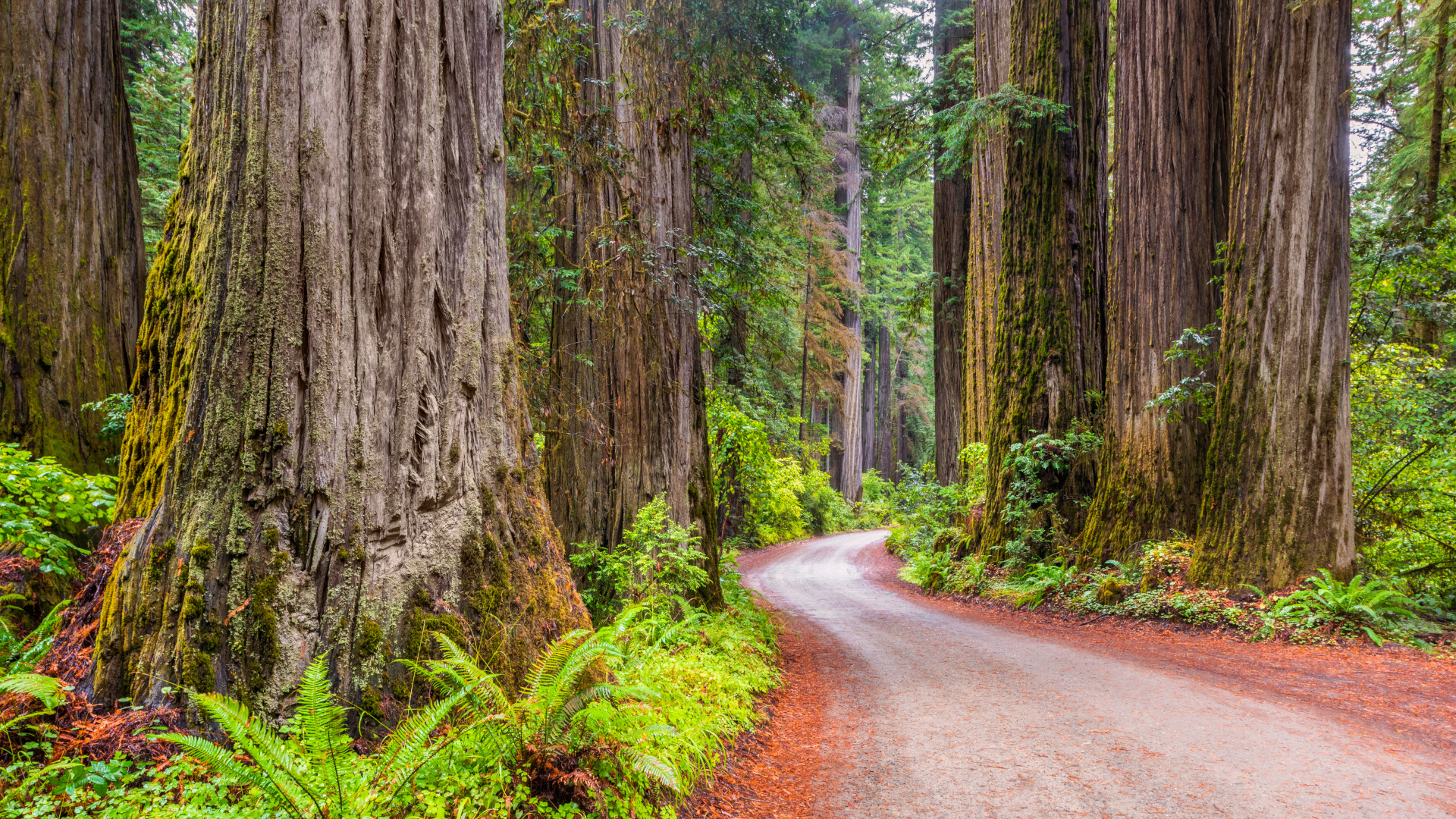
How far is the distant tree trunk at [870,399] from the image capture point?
37.9 metres

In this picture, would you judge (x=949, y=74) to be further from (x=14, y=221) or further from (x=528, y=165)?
(x=14, y=221)

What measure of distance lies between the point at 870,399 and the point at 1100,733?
34.3 metres

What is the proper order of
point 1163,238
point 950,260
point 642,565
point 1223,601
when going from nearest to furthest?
point 642,565
point 1223,601
point 1163,238
point 950,260

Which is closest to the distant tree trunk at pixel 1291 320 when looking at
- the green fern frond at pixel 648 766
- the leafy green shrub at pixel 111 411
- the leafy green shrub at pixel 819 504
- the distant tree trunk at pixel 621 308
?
the distant tree trunk at pixel 621 308

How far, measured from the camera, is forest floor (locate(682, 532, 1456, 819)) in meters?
3.53

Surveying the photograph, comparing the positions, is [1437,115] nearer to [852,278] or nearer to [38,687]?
[38,687]

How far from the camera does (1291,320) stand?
7.46 metres

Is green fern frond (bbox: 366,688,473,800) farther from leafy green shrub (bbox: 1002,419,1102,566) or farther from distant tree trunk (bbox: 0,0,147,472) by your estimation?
leafy green shrub (bbox: 1002,419,1102,566)

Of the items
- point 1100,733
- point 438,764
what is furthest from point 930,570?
point 438,764

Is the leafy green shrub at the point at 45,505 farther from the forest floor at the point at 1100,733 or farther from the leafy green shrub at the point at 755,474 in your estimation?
the leafy green shrub at the point at 755,474

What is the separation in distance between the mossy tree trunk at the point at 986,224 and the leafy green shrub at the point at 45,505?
11795 millimetres

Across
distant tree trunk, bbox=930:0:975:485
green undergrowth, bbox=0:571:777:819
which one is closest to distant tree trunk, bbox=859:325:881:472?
distant tree trunk, bbox=930:0:975:485

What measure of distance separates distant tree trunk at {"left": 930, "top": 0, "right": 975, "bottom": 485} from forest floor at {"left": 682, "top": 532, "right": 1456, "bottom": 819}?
10735 mm

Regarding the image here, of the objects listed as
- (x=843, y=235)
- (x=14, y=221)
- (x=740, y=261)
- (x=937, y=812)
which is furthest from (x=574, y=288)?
(x=843, y=235)
